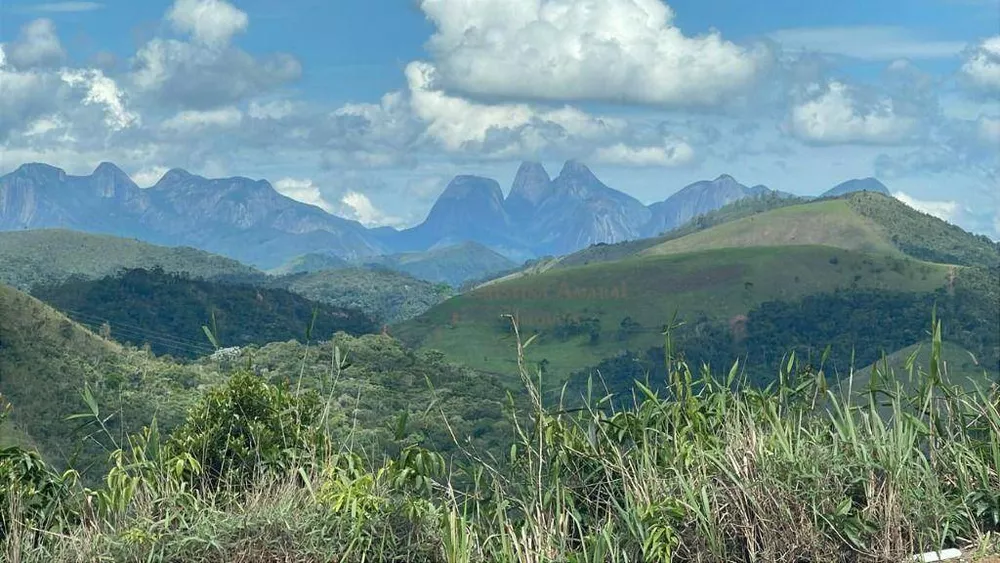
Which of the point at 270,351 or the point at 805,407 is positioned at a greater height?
the point at 805,407

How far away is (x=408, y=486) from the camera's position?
5910 mm

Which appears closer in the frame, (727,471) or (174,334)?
(727,471)

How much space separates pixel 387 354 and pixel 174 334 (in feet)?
159

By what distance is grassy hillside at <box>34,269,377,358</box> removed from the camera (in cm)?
12681

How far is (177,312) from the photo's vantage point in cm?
13500

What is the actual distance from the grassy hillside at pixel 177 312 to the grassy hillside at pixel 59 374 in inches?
1560

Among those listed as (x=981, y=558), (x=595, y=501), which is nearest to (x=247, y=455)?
(x=595, y=501)

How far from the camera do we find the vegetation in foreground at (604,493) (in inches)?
211

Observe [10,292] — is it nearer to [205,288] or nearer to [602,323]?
[205,288]

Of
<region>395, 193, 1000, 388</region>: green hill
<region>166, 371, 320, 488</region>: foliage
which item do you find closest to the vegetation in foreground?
<region>166, 371, 320, 488</region>: foliage

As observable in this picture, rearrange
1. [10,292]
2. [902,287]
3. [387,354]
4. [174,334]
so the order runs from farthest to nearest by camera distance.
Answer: [902,287] → [174,334] → [387,354] → [10,292]

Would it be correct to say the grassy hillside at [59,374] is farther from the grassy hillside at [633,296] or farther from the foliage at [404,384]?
the grassy hillside at [633,296]

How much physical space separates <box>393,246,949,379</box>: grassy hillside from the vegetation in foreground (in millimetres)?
131046

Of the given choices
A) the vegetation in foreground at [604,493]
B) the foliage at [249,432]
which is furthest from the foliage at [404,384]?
the vegetation in foreground at [604,493]
